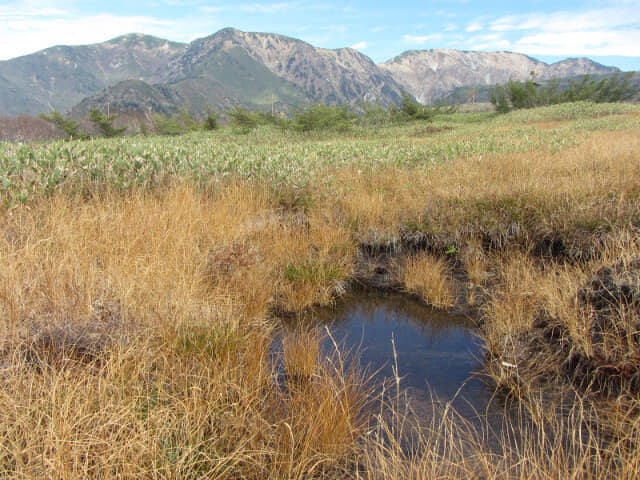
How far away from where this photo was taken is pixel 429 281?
4684 millimetres

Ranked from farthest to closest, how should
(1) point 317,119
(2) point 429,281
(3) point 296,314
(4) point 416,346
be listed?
1. (1) point 317,119
2. (2) point 429,281
3. (3) point 296,314
4. (4) point 416,346

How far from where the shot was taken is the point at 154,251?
3984 mm

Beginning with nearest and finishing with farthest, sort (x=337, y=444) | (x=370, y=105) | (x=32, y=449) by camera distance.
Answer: (x=32, y=449) < (x=337, y=444) < (x=370, y=105)

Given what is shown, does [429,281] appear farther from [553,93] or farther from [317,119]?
[553,93]

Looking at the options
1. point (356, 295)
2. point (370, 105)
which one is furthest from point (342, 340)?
point (370, 105)

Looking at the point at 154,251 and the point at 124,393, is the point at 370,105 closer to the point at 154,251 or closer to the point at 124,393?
the point at 154,251

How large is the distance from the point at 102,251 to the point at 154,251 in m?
0.52

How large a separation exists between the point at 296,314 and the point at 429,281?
1.75 meters

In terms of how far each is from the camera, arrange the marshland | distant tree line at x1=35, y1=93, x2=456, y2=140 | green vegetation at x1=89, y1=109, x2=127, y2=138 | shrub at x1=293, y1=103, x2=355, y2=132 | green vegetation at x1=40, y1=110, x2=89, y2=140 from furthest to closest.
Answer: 1. green vegetation at x1=89, y1=109, x2=127, y2=138
2. green vegetation at x1=40, y1=110, x2=89, y2=140
3. distant tree line at x1=35, y1=93, x2=456, y2=140
4. shrub at x1=293, y1=103, x2=355, y2=132
5. the marshland

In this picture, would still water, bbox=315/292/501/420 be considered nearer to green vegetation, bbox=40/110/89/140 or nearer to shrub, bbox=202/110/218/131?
shrub, bbox=202/110/218/131

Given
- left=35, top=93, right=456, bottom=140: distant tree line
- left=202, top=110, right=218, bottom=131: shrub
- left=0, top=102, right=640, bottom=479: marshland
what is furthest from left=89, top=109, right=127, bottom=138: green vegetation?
left=0, top=102, right=640, bottom=479: marshland

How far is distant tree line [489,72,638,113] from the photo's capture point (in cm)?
3444

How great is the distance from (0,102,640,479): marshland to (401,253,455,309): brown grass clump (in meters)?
0.03

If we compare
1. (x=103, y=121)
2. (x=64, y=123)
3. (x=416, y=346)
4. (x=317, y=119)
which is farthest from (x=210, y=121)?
(x=416, y=346)
